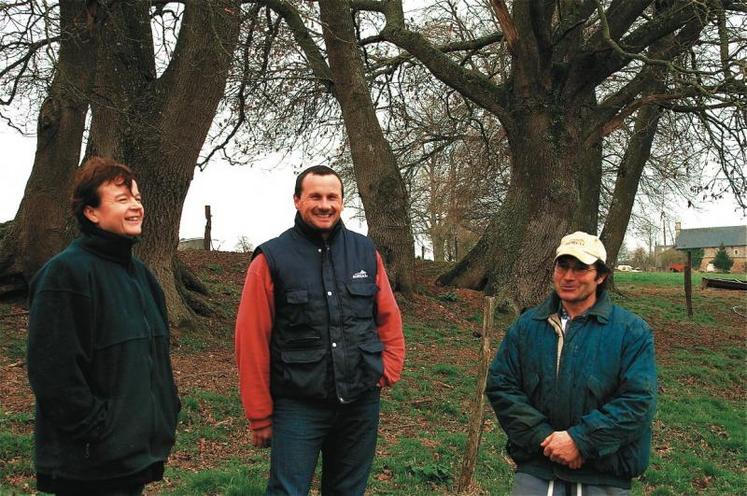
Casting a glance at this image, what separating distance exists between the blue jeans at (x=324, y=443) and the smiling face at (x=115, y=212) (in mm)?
1124

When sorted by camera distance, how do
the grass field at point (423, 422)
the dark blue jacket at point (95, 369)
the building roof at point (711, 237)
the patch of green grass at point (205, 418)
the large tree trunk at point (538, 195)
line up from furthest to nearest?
1. the building roof at point (711, 237)
2. the large tree trunk at point (538, 195)
3. the patch of green grass at point (205, 418)
4. the grass field at point (423, 422)
5. the dark blue jacket at point (95, 369)

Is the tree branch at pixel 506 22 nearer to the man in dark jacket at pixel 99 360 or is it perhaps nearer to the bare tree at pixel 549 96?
the bare tree at pixel 549 96

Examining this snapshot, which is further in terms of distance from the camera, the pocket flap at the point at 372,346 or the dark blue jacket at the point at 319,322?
the pocket flap at the point at 372,346

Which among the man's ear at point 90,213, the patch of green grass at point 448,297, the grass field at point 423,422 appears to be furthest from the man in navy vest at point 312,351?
the patch of green grass at point 448,297

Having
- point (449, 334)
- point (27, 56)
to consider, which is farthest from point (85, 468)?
point (449, 334)

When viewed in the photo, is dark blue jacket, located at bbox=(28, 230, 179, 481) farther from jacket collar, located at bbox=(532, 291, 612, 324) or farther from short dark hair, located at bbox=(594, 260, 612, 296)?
short dark hair, located at bbox=(594, 260, 612, 296)

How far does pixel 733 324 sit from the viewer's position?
727 inches

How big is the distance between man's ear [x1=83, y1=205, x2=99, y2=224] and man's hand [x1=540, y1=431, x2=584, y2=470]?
7.15 ft

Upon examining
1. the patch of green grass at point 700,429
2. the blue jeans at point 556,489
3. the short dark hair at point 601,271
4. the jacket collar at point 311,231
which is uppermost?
the jacket collar at point 311,231

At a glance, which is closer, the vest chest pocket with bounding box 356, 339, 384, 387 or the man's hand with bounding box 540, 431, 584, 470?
the man's hand with bounding box 540, 431, 584, 470

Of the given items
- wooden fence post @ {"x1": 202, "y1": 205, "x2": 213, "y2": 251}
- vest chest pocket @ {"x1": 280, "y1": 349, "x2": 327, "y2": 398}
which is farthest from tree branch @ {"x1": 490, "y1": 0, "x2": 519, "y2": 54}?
wooden fence post @ {"x1": 202, "y1": 205, "x2": 213, "y2": 251}

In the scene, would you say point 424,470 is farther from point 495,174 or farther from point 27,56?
point 495,174

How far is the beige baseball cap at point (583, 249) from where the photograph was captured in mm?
3395

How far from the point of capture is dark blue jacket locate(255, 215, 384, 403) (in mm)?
3523
